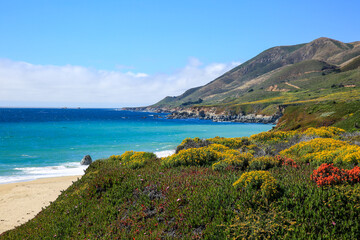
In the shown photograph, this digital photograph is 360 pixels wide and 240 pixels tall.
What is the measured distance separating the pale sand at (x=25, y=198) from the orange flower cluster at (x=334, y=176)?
15376mm

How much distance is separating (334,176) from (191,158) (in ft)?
19.7

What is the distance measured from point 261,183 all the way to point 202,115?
151 m

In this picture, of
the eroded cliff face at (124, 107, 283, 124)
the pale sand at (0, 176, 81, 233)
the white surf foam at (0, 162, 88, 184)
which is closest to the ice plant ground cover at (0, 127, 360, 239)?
the pale sand at (0, 176, 81, 233)

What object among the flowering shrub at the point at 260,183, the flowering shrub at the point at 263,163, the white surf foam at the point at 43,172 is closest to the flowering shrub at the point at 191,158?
the flowering shrub at the point at 263,163

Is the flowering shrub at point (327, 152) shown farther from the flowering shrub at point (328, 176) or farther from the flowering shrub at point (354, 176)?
the flowering shrub at point (328, 176)

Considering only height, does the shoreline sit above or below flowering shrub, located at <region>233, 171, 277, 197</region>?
below

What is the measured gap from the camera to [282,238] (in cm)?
482

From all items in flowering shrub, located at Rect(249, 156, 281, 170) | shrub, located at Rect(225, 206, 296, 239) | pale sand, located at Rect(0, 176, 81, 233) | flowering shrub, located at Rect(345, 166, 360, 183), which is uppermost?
flowering shrub, located at Rect(345, 166, 360, 183)

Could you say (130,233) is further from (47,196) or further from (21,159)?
(21,159)

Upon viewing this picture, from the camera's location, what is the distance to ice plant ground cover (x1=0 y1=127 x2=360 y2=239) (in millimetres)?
5238

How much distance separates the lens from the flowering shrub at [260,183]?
240 inches

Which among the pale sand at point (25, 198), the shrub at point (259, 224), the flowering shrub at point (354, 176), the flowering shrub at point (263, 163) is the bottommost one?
the pale sand at point (25, 198)

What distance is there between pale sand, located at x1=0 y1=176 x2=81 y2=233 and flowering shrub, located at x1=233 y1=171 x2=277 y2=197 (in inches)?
533

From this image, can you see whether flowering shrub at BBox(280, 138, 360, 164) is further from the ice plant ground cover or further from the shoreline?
the shoreline
